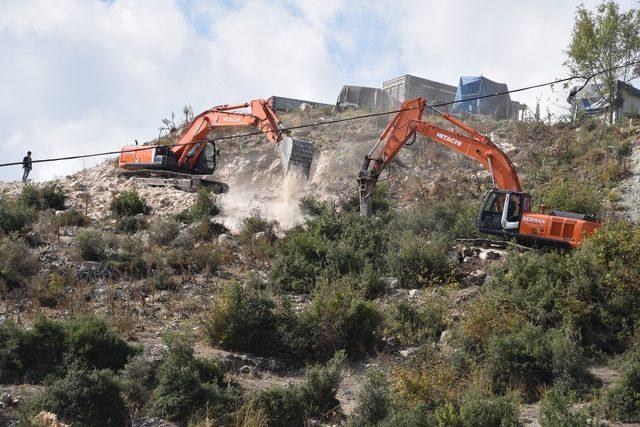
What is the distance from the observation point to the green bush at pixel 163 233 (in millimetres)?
23078

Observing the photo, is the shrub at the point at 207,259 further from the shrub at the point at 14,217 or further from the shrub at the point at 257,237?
the shrub at the point at 14,217

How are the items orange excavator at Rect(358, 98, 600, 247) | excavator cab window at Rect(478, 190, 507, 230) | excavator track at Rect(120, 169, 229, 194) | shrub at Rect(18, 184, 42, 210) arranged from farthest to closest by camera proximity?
excavator track at Rect(120, 169, 229, 194) → shrub at Rect(18, 184, 42, 210) → excavator cab window at Rect(478, 190, 507, 230) → orange excavator at Rect(358, 98, 600, 247)

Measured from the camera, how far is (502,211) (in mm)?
20453

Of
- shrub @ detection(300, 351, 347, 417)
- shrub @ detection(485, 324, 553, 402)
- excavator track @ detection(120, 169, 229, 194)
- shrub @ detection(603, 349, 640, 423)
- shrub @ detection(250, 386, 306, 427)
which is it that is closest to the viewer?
shrub @ detection(603, 349, 640, 423)

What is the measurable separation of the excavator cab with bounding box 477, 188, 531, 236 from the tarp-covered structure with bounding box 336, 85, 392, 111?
670 inches

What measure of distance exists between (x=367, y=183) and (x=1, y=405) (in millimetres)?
13962

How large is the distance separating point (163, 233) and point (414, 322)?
9319 millimetres

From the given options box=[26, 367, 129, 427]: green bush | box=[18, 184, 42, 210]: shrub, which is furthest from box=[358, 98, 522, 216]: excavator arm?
box=[26, 367, 129, 427]: green bush

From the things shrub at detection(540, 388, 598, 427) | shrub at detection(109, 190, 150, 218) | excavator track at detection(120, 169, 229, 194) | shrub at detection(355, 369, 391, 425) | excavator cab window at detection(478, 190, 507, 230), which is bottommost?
shrub at detection(355, 369, 391, 425)

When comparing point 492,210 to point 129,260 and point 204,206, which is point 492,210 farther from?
point 204,206

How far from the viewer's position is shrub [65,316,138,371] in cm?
1329

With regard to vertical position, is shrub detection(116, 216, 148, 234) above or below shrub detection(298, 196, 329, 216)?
below

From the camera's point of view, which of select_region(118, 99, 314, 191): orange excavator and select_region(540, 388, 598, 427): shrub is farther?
select_region(118, 99, 314, 191): orange excavator

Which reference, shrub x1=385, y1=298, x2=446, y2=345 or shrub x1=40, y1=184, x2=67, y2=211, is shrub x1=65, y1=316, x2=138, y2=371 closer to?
shrub x1=385, y1=298, x2=446, y2=345
